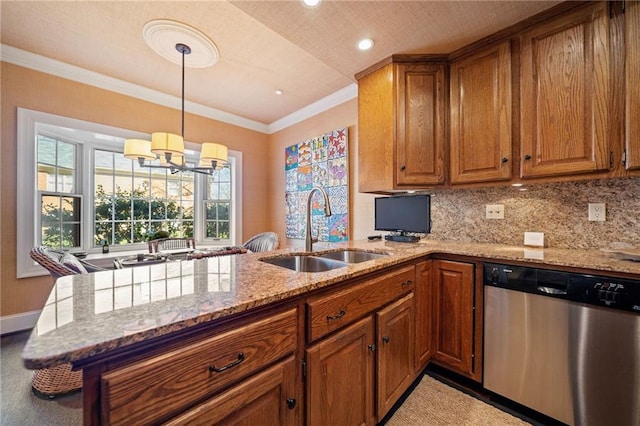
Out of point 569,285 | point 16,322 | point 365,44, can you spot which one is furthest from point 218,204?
point 569,285

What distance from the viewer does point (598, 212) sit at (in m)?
1.67

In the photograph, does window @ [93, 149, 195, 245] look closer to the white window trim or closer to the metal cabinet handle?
the white window trim

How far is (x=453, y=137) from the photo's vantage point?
6.63ft

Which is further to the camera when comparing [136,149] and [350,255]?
[136,149]

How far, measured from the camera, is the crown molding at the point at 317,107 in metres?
3.11

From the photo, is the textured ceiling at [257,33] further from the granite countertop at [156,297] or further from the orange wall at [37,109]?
the granite countertop at [156,297]

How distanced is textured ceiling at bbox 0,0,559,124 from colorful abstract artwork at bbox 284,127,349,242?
0.74 meters

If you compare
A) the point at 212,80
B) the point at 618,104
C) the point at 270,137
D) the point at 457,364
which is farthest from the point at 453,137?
the point at 270,137

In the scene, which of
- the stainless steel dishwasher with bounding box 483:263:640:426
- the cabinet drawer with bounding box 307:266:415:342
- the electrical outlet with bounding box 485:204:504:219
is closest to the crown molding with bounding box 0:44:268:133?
the cabinet drawer with bounding box 307:266:415:342

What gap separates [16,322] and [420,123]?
4.18 meters

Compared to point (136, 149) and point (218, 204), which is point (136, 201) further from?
point (136, 149)

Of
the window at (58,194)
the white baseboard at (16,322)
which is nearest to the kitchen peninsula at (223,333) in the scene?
the white baseboard at (16,322)

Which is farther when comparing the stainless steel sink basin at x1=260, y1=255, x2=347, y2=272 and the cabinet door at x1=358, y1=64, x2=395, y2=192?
the cabinet door at x1=358, y1=64, x2=395, y2=192

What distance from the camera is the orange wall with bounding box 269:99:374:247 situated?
9.91ft
